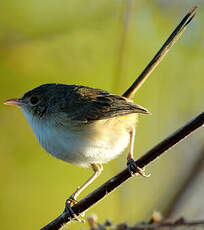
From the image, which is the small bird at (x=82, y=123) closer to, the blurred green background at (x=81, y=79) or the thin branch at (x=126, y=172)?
the thin branch at (x=126, y=172)

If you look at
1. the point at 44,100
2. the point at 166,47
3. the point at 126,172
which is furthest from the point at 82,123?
the point at 166,47

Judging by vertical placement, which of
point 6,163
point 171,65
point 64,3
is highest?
point 64,3

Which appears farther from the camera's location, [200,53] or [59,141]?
[200,53]

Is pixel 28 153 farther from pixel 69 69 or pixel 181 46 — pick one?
pixel 181 46

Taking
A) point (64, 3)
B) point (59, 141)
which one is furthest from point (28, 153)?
point (64, 3)

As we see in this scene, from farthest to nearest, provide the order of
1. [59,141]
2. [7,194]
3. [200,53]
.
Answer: [200,53]
[7,194]
[59,141]

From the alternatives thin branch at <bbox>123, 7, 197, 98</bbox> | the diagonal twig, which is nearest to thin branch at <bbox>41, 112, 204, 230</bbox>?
the diagonal twig
